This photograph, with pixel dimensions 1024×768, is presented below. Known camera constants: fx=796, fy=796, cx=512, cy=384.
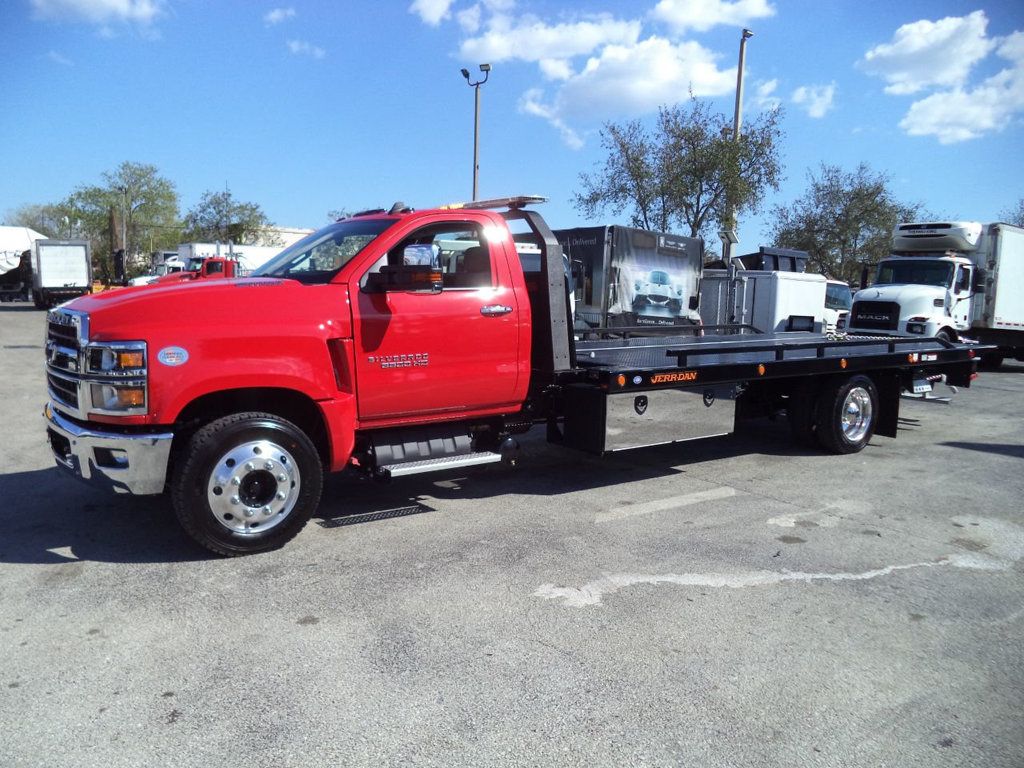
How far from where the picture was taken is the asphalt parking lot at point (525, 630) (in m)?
3.08

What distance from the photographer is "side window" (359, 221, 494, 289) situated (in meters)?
5.62

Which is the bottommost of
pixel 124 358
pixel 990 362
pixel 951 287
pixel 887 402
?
pixel 990 362

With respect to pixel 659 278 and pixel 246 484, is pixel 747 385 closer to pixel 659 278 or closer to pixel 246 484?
pixel 246 484

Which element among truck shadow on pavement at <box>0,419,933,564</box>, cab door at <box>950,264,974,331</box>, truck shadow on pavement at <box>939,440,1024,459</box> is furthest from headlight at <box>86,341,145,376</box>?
cab door at <box>950,264,974,331</box>

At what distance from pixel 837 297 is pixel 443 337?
19056mm

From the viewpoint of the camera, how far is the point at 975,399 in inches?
523

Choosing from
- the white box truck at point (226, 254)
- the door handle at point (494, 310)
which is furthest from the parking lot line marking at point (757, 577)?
the white box truck at point (226, 254)

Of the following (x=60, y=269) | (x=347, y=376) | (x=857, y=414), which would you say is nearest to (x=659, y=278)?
(x=857, y=414)

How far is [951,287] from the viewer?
58.9 ft

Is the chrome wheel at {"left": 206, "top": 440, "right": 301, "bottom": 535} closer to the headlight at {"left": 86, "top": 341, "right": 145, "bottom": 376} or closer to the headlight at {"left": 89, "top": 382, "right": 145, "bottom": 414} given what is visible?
the headlight at {"left": 89, "top": 382, "right": 145, "bottom": 414}

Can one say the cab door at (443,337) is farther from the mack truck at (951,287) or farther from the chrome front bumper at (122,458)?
the mack truck at (951,287)

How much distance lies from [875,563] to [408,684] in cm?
320

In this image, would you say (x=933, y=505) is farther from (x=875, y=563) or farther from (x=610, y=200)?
(x=610, y=200)

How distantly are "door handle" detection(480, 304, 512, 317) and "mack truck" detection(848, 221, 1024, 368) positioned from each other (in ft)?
46.2
